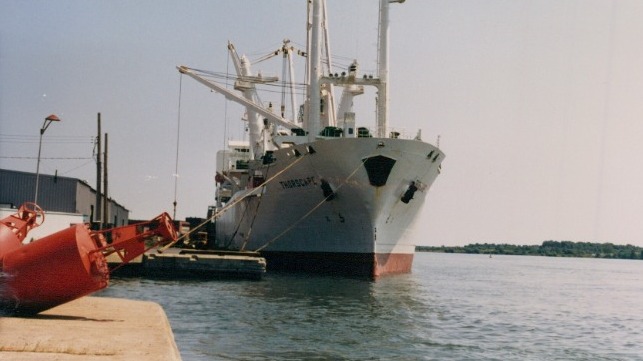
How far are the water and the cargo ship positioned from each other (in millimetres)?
3706

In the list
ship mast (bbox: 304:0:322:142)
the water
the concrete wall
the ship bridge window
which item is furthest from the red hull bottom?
the concrete wall

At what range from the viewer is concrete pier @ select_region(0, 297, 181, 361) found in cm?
624

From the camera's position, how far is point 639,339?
18.7 meters

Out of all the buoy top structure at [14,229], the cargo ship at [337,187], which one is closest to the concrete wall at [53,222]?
the cargo ship at [337,187]

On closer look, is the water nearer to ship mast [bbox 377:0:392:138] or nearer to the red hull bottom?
the red hull bottom

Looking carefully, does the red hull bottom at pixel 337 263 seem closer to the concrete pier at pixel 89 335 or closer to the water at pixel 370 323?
the water at pixel 370 323

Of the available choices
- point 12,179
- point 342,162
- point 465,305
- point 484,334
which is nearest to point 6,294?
point 484,334

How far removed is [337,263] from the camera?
108 ft

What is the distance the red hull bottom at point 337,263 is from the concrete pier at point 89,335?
2232 centimetres

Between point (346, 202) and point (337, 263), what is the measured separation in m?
3.24

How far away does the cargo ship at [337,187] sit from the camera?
3219 cm

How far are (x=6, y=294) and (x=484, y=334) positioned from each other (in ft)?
40.2

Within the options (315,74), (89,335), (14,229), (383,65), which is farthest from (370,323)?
(383,65)

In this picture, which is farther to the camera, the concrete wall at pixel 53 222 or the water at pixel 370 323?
the concrete wall at pixel 53 222
